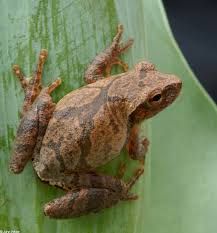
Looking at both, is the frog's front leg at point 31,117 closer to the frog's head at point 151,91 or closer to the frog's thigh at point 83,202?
the frog's thigh at point 83,202

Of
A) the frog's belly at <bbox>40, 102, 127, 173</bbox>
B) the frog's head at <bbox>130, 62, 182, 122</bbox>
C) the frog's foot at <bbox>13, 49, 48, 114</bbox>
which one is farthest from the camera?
the frog's head at <bbox>130, 62, 182, 122</bbox>

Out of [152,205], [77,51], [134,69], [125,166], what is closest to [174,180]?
[152,205]

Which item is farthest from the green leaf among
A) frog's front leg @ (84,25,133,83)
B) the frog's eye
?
the frog's eye

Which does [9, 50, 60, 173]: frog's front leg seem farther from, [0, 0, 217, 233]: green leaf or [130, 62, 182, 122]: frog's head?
[130, 62, 182, 122]: frog's head

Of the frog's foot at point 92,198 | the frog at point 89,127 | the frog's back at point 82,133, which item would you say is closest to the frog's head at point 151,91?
the frog at point 89,127

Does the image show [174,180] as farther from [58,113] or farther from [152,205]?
[58,113]

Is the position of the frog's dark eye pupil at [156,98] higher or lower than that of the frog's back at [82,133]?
higher

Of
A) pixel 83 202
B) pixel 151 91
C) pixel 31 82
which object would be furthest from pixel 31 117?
pixel 151 91
